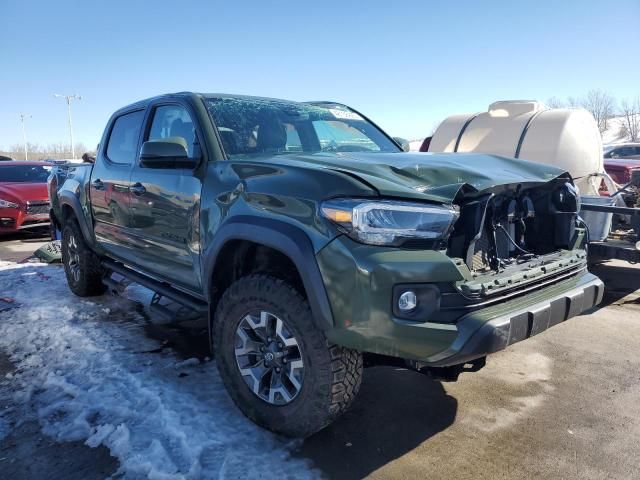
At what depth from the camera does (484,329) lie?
217 cm

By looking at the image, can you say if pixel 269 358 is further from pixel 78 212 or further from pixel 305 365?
pixel 78 212

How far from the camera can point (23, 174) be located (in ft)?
37.4

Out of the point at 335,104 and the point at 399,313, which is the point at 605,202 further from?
the point at 399,313

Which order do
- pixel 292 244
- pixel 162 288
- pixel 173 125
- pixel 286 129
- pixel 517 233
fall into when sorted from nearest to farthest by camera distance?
1. pixel 292 244
2. pixel 517 233
3. pixel 286 129
4. pixel 173 125
5. pixel 162 288

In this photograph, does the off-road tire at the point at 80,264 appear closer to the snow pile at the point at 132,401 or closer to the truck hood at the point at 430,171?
the snow pile at the point at 132,401

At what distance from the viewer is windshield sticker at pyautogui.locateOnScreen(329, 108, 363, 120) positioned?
416 centimetres

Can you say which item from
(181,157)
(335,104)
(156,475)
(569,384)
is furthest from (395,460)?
(335,104)

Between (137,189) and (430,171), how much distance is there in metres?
2.31

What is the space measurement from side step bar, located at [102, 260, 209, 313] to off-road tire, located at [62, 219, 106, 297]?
469 millimetres

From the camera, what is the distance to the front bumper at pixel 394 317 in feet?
7.08

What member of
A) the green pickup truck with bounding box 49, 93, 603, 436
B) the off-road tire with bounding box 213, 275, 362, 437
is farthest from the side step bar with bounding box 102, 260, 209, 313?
the off-road tire with bounding box 213, 275, 362, 437

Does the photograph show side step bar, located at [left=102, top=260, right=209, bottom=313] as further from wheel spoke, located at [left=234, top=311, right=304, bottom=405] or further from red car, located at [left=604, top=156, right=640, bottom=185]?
red car, located at [left=604, top=156, right=640, bottom=185]

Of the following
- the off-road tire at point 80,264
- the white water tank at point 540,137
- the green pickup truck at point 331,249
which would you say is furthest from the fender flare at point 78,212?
the white water tank at point 540,137

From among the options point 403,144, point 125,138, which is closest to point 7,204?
point 125,138
